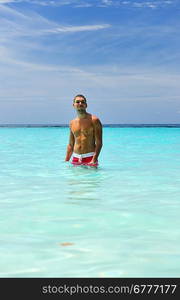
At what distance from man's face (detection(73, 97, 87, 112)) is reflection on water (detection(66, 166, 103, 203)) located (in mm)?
1122

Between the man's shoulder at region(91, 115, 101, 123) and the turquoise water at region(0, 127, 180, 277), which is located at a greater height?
the man's shoulder at region(91, 115, 101, 123)

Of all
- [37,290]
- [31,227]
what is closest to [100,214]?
[31,227]

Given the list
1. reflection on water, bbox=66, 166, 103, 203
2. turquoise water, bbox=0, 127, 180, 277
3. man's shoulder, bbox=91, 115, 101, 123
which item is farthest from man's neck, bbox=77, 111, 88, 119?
turquoise water, bbox=0, 127, 180, 277

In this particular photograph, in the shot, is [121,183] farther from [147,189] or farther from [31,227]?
[31,227]

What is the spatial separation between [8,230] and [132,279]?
1565 mm

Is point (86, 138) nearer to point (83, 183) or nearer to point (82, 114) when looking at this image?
point (82, 114)

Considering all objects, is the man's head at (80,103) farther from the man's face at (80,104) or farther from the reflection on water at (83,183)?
the reflection on water at (83,183)

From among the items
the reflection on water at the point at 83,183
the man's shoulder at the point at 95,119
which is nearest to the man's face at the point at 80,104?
the man's shoulder at the point at 95,119

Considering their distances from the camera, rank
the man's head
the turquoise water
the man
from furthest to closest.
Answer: the man → the man's head → the turquoise water

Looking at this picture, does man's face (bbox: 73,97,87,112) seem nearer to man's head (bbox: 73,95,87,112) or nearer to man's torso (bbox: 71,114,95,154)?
man's head (bbox: 73,95,87,112)

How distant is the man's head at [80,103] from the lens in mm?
8242

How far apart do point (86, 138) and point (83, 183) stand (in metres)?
1.64

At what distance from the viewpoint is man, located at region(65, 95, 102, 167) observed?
841 centimetres

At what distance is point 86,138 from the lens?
8531 millimetres
